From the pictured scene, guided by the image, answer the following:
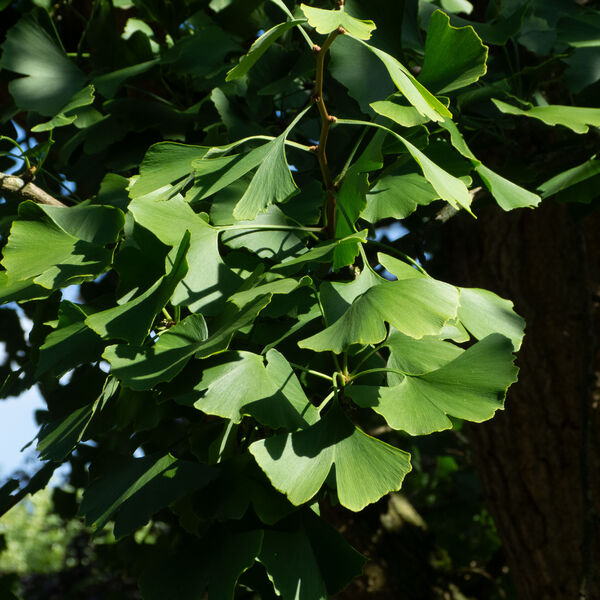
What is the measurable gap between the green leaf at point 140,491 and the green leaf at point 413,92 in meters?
0.41

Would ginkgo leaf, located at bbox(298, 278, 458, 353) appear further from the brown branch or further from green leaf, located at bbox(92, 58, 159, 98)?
green leaf, located at bbox(92, 58, 159, 98)

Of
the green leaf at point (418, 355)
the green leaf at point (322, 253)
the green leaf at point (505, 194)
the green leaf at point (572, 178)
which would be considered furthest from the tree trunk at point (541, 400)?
the green leaf at point (322, 253)

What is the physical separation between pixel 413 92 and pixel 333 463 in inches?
13.6

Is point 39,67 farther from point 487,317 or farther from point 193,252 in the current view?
point 487,317

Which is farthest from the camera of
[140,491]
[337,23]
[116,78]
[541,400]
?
[541,400]

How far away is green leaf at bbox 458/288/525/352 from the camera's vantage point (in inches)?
28.6

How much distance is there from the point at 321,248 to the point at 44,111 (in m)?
0.61

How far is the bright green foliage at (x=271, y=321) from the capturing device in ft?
2.00

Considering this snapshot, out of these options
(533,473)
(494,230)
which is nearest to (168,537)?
(533,473)

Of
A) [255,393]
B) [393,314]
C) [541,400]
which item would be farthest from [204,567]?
[541,400]

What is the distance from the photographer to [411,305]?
60 centimetres

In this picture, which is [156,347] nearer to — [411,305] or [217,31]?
[411,305]

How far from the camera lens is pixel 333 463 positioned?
2.09 ft

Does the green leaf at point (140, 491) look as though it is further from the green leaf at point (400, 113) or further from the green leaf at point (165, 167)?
A: the green leaf at point (400, 113)
